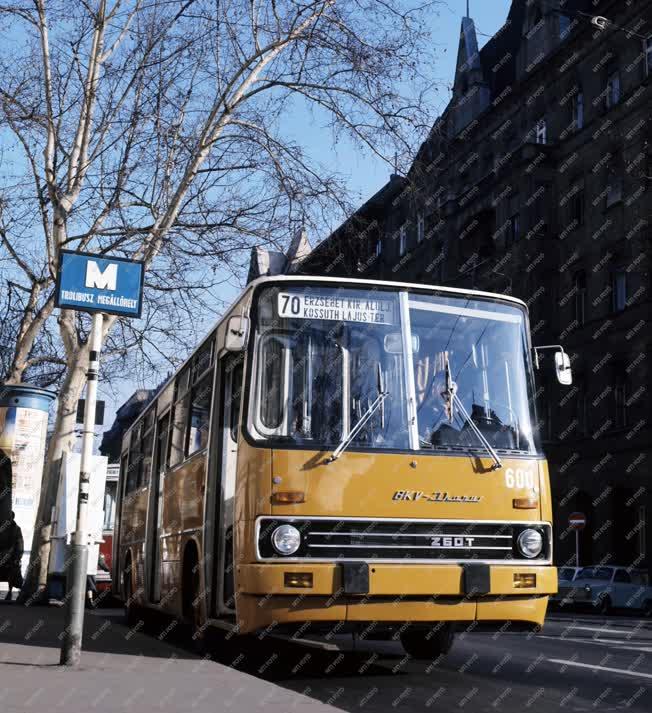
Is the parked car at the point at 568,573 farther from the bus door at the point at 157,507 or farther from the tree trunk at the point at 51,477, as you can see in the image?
the bus door at the point at 157,507

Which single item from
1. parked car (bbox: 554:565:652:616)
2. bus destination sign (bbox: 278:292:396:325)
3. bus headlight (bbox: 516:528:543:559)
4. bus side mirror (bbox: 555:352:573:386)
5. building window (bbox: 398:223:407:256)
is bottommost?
bus headlight (bbox: 516:528:543:559)

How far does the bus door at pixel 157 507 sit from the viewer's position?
1307cm

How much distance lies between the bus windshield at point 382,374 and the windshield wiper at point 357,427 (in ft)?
0.04

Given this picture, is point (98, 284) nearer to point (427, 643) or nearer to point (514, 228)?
point (427, 643)

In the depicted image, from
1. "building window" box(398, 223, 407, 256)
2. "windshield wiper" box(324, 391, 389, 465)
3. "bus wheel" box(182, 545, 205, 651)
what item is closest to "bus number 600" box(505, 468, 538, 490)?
"windshield wiper" box(324, 391, 389, 465)

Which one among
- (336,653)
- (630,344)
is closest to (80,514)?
(336,653)

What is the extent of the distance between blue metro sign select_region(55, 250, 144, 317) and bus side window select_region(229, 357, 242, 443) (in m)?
1.01

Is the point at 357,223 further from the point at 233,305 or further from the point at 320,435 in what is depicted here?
the point at 320,435

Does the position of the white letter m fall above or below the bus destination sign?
above

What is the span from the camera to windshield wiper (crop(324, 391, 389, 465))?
8.57 meters

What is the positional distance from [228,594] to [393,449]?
6.48 feet

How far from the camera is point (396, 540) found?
8.52 meters

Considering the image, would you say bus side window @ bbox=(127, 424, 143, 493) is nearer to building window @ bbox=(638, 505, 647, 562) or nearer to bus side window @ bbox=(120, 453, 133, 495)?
bus side window @ bbox=(120, 453, 133, 495)

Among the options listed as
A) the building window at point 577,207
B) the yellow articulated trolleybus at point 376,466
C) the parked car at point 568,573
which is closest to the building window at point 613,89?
the building window at point 577,207
